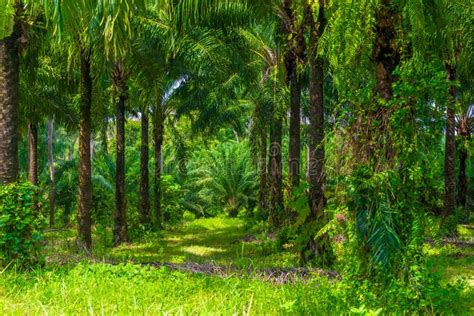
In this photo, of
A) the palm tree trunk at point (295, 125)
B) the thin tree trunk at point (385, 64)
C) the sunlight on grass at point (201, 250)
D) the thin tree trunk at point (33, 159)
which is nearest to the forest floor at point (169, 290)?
the thin tree trunk at point (385, 64)

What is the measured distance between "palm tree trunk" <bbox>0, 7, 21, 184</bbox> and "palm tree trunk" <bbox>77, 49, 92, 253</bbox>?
139 inches

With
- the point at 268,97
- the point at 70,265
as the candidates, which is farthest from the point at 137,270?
the point at 268,97

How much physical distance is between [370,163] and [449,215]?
11726mm

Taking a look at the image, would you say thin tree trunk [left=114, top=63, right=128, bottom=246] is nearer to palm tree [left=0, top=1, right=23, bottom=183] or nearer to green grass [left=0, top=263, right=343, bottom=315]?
palm tree [left=0, top=1, right=23, bottom=183]

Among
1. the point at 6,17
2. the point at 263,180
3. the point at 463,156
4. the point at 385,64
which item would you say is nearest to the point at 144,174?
the point at 263,180

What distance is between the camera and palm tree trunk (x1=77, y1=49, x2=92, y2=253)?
11.8 meters

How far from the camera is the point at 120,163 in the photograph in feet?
51.1

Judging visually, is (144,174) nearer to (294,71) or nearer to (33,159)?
(33,159)

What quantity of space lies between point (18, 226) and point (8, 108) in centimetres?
200

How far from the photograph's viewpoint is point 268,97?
690 inches

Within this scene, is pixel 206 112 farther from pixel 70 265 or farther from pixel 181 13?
pixel 70 265

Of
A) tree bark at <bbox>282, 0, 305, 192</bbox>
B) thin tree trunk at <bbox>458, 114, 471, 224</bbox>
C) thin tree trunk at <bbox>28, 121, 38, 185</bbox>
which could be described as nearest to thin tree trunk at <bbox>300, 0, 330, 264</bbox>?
tree bark at <bbox>282, 0, 305, 192</bbox>

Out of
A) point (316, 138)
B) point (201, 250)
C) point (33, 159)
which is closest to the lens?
point (316, 138)

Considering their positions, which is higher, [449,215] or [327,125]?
[327,125]
